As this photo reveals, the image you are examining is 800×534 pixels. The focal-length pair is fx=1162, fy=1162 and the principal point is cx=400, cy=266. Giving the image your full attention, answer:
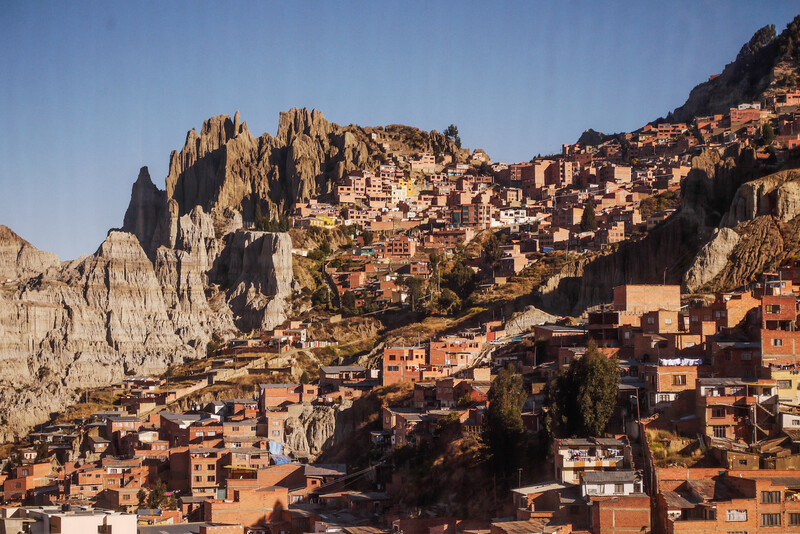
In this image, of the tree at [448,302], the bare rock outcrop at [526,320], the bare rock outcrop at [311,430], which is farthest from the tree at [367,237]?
the bare rock outcrop at [311,430]

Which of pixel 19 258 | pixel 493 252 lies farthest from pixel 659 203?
pixel 19 258

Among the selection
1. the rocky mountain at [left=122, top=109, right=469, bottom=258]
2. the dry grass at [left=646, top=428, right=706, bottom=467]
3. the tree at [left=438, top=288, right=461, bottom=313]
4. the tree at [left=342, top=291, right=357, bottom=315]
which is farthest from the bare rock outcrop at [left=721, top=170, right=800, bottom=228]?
the rocky mountain at [left=122, top=109, right=469, bottom=258]

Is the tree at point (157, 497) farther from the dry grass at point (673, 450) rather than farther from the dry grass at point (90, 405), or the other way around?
the dry grass at point (673, 450)

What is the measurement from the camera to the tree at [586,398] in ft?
135

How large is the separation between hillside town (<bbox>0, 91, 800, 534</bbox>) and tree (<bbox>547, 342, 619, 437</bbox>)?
163 mm

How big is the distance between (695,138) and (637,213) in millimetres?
31631

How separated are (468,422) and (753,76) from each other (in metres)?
95.7

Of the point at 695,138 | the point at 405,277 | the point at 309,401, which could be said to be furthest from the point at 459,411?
the point at 695,138

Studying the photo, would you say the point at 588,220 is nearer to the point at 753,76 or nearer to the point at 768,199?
the point at 768,199

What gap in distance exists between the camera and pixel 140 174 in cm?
12588

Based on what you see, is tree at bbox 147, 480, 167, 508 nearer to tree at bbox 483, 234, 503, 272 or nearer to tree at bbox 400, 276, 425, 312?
tree at bbox 400, 276, 425, 312

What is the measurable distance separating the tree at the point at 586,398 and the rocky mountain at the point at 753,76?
90305 mm

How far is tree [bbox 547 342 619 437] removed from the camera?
4100cm

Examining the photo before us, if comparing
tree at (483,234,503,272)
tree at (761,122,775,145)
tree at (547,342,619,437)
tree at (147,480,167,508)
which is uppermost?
tree at (761,122,775,145)
